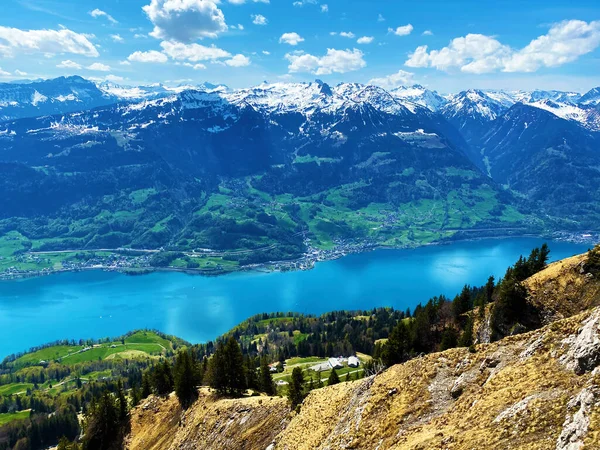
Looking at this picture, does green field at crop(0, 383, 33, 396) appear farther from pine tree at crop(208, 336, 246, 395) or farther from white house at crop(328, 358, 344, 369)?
pine tree at crop(208, 336, 246, 395)

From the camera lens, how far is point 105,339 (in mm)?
198875

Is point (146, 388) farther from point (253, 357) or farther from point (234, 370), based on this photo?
point (253, 357)

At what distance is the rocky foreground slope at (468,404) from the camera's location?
18.2 meters

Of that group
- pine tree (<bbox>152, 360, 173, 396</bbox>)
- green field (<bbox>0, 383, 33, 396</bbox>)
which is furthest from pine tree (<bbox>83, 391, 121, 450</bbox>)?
green field (<bbox>0, 383, 33, 396</bbox>)

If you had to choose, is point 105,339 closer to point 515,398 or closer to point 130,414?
point 130,414

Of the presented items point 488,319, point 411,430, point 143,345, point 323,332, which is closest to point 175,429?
point 411,430

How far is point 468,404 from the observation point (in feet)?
77.6

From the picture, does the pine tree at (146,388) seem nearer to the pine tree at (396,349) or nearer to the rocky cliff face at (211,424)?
the rocky cliff face at (211,424)

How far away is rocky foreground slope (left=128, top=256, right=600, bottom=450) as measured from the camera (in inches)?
716

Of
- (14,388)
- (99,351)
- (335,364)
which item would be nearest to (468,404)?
(335,364)

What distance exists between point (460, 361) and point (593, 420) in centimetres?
1433

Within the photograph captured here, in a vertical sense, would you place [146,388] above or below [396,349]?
below

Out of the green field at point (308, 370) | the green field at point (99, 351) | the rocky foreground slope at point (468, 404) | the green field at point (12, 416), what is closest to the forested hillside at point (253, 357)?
the green field at point (308, 370)

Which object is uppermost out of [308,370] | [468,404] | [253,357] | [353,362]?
[468,404]
